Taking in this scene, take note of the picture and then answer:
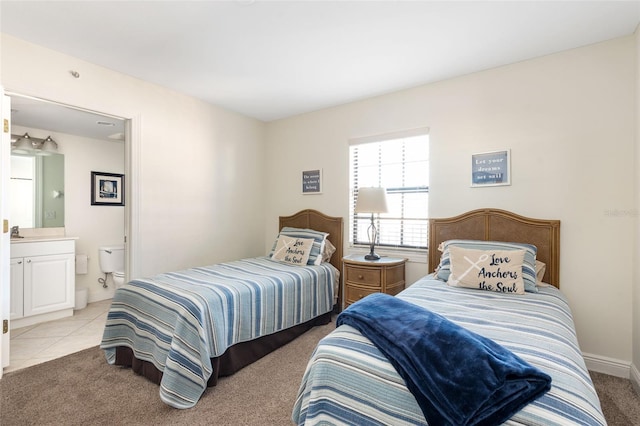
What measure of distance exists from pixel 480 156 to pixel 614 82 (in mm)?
1013

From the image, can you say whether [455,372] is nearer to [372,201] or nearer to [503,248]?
[503,248]

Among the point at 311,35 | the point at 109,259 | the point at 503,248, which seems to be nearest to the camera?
the point at 311,35

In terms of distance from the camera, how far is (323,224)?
12.7 feet

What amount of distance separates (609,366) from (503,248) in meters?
1.15

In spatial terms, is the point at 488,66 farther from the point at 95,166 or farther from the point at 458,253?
the point at 95,166

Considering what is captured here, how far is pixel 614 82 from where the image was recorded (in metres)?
2.33

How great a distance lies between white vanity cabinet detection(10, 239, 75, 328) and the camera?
327 cm

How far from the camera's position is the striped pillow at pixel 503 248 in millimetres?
2200

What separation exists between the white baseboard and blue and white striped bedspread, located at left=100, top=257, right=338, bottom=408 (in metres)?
2.28

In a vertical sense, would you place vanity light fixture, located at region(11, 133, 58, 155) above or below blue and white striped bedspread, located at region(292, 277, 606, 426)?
above

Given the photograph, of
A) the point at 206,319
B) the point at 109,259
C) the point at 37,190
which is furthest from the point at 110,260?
the point at 206,319

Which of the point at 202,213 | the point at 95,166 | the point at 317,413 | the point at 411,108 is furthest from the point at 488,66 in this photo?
the point at 95,166

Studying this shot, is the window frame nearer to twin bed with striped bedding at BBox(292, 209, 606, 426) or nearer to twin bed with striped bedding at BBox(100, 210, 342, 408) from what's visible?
twin bed with striped bedding at BBox(100, 210, 342, 408)

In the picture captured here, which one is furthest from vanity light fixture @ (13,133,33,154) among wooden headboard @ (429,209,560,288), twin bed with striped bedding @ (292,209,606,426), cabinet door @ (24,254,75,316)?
wooden headboard @ (429,209,560,288)
